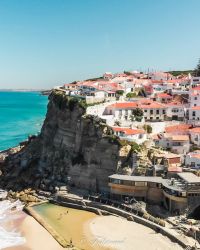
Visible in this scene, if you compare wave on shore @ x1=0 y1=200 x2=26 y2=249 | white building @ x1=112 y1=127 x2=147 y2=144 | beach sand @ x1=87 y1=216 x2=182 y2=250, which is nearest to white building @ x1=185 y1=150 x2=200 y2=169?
white building @ x1=112 y1=127 x2=147 y2=144

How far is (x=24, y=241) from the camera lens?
39688 millimetres

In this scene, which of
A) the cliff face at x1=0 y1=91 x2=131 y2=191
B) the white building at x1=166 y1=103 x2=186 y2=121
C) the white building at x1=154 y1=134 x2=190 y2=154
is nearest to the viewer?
the cliff face at x1=0 y1=91 x2=131 y2=191

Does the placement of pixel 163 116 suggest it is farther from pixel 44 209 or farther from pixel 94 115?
pixel 44 209

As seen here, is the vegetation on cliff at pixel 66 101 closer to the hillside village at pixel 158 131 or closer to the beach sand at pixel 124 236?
the hillside village at pixel 158 131

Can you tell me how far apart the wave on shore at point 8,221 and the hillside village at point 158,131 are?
1162cm

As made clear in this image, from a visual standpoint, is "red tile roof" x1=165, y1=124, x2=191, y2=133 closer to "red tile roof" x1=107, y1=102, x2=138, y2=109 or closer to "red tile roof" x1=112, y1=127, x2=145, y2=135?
"red tile roof" x1=112, y1=127, x2=145, y2=135

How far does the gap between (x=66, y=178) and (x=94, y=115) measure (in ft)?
30.0

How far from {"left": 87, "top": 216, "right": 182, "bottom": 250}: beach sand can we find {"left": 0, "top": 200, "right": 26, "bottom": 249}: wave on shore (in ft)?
23.5

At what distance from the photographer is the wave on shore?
1559 inches

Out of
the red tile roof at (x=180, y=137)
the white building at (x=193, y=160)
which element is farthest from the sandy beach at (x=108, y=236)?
the red tile roof at (x=180, y=137)

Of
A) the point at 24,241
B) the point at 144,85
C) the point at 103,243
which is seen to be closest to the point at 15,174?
the point at 24,241

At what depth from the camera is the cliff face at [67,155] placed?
Result: 50.6 metres

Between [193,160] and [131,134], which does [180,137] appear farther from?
[131,134]

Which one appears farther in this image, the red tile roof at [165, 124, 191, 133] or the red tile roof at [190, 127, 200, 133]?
the red tile roof at [165, 124, 191, 133]
